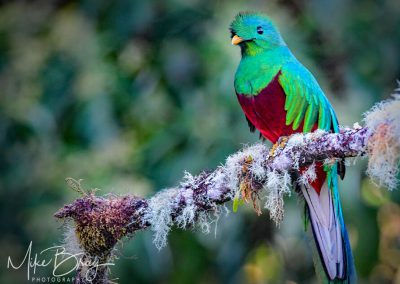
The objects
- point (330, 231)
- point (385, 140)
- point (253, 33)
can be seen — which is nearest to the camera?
point (385, 140)

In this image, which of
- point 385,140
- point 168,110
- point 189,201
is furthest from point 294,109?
point 168,110

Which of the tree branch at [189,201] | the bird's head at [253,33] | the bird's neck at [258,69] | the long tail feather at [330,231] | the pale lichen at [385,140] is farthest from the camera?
the bird's head at [253,33]

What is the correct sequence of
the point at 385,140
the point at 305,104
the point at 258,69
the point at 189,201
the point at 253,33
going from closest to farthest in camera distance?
the point at 385,140 < the point at 189,201 < the point at 305,104 < the point at 258,69 < the point at 253,33

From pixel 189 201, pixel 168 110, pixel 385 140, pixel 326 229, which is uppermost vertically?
pixel 168 110

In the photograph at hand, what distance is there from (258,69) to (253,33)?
0.31 m

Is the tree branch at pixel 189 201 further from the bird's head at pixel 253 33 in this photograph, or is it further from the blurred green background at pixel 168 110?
the blurred green background at pixel 168 110

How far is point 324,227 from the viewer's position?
3730mm

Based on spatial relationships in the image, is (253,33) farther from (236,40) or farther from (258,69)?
(258,69)

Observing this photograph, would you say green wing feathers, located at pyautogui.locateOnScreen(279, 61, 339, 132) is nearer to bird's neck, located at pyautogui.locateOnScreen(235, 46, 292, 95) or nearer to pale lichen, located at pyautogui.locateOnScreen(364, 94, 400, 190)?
bird's neck, located at pyautogui.locateOnScreen(235, 46, 292, 95)

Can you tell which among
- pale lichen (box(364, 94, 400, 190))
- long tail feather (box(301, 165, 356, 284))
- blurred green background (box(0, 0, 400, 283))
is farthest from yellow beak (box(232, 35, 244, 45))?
pale lichen (box(364, 94, 400, 190))

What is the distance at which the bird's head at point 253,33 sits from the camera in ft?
14.3

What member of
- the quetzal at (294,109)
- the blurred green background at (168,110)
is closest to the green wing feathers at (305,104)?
the quetzal at (294,109)

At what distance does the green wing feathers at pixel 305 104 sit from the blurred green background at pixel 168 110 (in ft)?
4.88

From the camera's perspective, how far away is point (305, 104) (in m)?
3.97
